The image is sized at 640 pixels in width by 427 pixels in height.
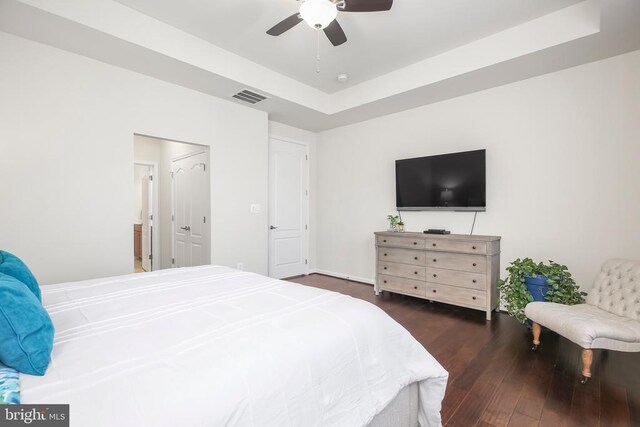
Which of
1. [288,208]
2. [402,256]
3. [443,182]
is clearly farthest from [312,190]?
[443,182]

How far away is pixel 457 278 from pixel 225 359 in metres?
3.14

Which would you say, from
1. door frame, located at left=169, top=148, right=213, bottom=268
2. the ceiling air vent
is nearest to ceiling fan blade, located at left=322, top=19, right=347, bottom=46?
the ceiling air vent

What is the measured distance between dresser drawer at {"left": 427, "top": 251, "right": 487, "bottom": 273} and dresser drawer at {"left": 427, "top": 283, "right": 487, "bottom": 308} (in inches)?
Answer: 9.4

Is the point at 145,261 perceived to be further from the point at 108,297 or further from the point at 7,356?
the point at 7,356

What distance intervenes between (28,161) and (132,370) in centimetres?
276

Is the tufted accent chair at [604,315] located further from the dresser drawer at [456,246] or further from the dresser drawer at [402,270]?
the dresser drawer at [402,270]

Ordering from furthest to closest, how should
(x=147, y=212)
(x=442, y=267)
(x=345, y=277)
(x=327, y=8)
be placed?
(x=147, y=212) → (x=345, y=277) → (x=442, y=267) → (x=327, y=8)

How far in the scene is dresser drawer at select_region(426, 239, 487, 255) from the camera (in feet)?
10.7

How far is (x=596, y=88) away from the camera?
292 centimetres

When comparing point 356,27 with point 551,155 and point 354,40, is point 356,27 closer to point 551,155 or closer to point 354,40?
point 354,40

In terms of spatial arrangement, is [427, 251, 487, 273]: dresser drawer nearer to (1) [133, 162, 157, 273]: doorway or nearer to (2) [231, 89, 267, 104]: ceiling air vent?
(2) [231, 89, 267, 104]: ceiling air vent

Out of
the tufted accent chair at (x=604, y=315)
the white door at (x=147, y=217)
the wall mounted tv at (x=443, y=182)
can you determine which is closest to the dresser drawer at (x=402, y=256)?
the wall mounted tv at (x=443, y=182)

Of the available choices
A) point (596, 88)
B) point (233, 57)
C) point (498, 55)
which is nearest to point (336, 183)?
point (233, 57)

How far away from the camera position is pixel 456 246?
342cm
